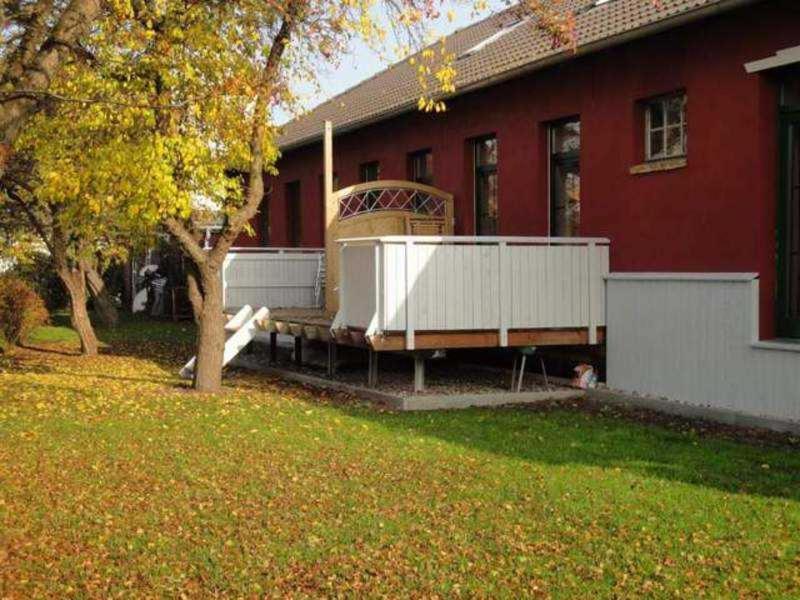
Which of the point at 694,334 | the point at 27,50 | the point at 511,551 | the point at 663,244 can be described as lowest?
the point at 511,551

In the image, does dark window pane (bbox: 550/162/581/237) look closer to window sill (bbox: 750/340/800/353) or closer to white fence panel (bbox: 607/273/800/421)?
white fence panel (bbox: 607/273/800/421)

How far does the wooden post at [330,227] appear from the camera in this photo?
14.4 metres

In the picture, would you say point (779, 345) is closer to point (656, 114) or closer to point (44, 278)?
point (656, 114)

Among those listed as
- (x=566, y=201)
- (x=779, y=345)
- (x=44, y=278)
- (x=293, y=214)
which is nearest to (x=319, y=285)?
(x=566, y=201)

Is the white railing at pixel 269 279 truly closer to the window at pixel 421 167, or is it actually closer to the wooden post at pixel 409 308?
the window at pixel 421 167

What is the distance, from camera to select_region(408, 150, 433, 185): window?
1708 centimetres

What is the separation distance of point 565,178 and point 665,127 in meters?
2.13

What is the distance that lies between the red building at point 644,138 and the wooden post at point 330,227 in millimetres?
2077

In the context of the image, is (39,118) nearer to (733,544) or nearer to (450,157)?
(450,157)

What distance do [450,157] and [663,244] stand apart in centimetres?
536

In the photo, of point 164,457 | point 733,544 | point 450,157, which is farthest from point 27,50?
point 450,157

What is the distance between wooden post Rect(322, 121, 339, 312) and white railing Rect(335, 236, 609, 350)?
7.65ft

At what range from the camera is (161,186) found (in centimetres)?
1074

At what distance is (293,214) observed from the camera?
24.6 metres
